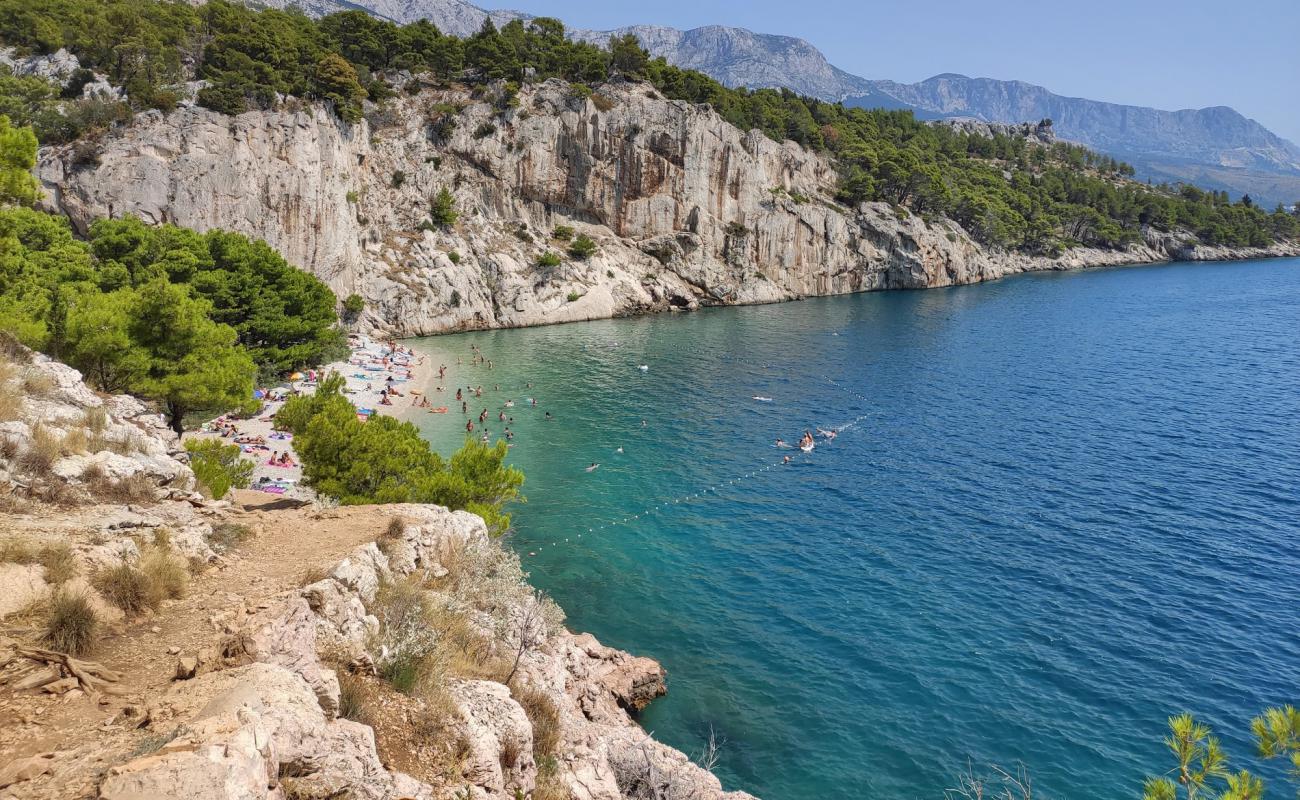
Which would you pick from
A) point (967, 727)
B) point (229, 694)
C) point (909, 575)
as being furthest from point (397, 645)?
point (909, 575)

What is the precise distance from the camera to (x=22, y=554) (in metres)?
9.29

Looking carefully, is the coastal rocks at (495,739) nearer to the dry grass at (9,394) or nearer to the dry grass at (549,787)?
the dry grass at (549,787)

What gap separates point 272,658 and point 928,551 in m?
23.8

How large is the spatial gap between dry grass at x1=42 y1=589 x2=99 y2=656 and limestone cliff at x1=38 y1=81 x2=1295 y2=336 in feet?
175

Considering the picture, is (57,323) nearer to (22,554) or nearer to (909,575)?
(22,554)

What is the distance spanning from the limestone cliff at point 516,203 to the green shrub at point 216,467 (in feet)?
130

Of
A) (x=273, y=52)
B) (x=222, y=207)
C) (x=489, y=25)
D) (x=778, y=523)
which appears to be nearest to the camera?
(x=778, y=523)

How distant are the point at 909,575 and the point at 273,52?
67.3 m

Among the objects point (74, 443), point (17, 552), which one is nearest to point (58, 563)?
point (17, 552)

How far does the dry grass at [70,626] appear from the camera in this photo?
26.3 ft

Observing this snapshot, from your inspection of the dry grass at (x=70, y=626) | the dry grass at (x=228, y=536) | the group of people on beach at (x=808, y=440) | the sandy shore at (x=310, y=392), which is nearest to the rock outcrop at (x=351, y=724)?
the dry grass at (x=70, y=626)

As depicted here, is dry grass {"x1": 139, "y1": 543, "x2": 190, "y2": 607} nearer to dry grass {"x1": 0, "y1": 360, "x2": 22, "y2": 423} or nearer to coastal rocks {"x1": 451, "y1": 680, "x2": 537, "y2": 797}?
coastal rocks {"x1": 451, "y1": 680, "x2": 537, "y2": 797}

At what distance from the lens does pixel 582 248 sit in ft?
265

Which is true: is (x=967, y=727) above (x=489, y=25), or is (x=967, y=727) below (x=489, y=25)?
below
